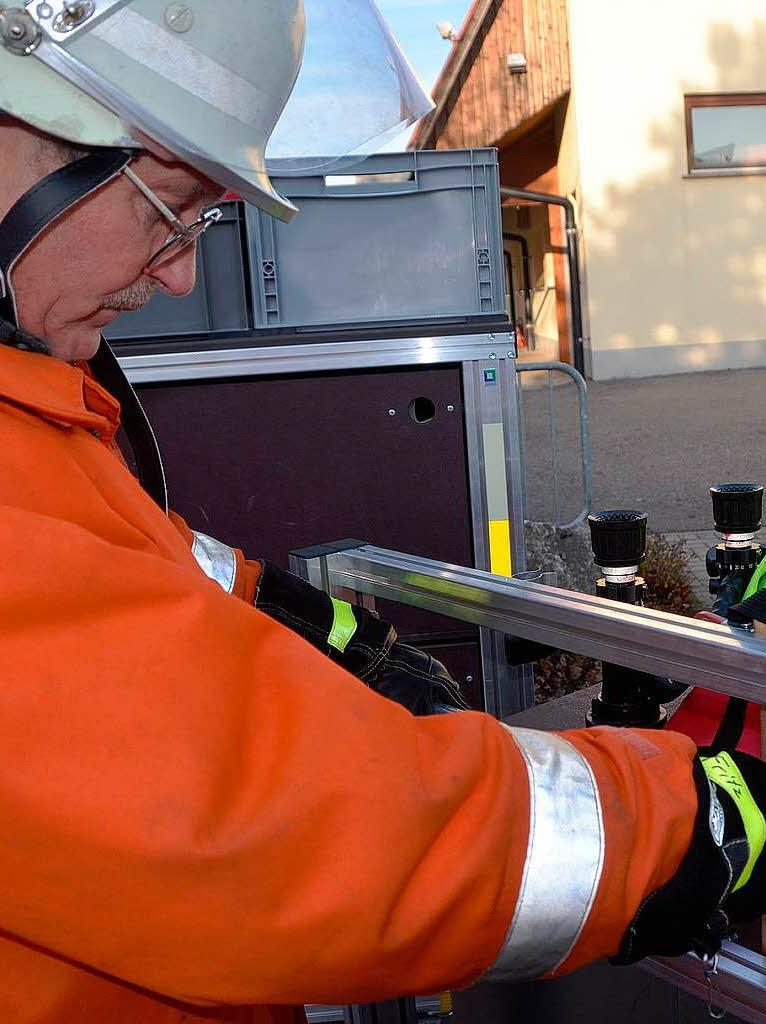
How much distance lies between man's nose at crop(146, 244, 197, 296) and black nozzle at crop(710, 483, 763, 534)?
0.92 meters

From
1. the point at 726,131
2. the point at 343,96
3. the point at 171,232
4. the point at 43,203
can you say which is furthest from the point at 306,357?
the point at 726,131

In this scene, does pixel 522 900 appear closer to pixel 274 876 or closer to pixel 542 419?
pixel 274 876

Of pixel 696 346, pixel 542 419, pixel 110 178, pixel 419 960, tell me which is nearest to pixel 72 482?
pixel 110 178

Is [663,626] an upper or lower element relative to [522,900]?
upper

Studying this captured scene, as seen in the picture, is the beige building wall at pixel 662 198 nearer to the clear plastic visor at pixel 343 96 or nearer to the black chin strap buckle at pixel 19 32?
the clear plastic visor at pixel 343 96

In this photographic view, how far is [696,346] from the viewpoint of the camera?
1245cm

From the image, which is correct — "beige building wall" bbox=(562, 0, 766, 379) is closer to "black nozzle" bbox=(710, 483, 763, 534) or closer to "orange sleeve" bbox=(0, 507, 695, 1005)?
"black nozzle" bbox=(710, 483, 763, 534)

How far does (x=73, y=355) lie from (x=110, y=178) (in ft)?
0.71

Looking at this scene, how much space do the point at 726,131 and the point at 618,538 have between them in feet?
39.1

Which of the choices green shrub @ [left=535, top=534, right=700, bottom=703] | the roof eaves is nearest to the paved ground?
green shrub @ [left=535, top=534, right=700, bottom=703]

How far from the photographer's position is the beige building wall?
11797 mm

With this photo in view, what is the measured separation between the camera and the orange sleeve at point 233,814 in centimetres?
84

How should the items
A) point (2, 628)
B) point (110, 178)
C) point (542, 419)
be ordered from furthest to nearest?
1. point (542, 419)
2. point (110, 178)
3. point (2, 628)

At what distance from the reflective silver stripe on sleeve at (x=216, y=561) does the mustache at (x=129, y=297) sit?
0.53 m
